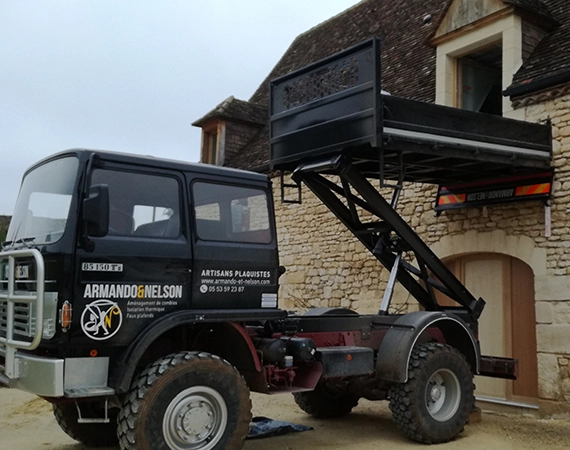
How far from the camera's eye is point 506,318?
8734 mm

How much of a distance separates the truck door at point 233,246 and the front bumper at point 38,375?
121cm

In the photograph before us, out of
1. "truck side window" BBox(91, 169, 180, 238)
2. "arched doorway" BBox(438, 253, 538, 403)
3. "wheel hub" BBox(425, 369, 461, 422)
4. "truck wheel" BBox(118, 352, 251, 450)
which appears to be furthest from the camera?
"arched doorway" BBox(438, 253, 538, 403)

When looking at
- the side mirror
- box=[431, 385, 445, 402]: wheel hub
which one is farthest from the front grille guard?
box=[431, 385, 445, 402]: wheel hub

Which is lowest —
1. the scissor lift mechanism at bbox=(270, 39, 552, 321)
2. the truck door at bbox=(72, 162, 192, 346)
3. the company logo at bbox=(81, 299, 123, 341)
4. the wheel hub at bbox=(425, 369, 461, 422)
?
the wheel hub at bbox=(425, 369, 461, 422)

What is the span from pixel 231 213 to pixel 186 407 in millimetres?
1721

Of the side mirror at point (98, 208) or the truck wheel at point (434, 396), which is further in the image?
the truck wheel at point (434, 396)

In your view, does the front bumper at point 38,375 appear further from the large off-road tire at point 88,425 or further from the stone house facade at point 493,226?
the stone house facade at point 493,226

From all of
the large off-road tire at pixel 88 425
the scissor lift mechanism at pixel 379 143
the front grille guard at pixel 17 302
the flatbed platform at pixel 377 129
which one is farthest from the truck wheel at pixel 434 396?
the front grille guard at pixel 17 302

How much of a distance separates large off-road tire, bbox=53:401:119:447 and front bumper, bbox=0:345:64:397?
79 cm

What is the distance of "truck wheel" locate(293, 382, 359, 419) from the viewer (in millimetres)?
7430

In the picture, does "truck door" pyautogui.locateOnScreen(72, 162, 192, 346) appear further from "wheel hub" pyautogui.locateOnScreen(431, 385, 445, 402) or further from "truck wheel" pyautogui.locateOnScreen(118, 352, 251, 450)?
"wheel hub" pyautogui.locateOnScreen(431, 385, 445, 402)

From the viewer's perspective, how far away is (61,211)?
16.3 ft

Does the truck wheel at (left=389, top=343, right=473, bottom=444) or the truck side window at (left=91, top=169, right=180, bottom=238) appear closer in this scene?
the truck side window at (left=91, top=169, right=180, bottom=238)

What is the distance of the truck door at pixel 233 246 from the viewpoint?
5.43 m
